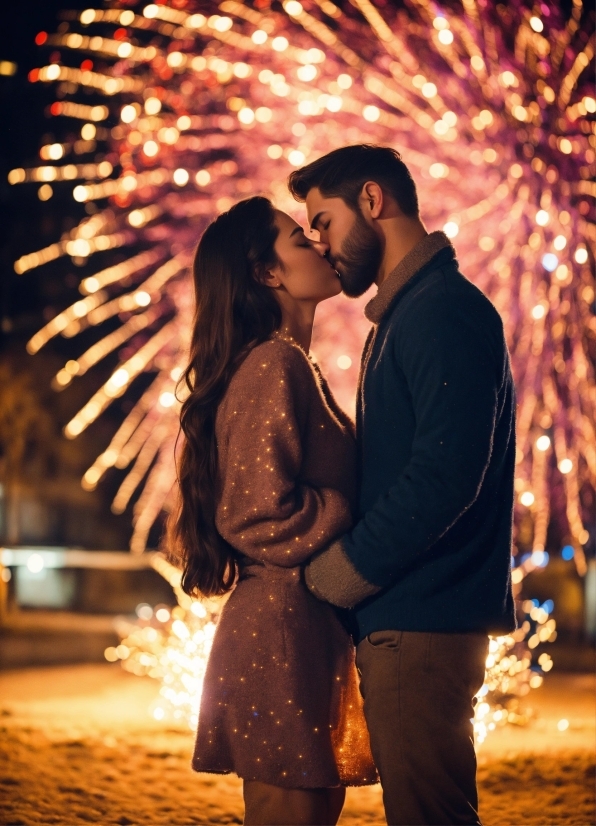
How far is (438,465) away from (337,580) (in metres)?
0.40

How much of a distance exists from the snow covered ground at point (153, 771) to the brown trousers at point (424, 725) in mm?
2721

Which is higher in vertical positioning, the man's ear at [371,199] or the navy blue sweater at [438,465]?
the man's ear at [371,199]

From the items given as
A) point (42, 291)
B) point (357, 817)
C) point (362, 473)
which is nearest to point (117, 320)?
point (42, 291)

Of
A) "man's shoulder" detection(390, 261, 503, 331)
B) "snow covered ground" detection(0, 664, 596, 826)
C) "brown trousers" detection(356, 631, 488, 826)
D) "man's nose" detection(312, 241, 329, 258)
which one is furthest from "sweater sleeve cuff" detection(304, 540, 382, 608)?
"snow covered ground" detection(0, 664, 596, 826)

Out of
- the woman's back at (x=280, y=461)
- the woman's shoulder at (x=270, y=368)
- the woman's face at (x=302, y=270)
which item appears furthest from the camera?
the woman's face at (x=302, y=270)

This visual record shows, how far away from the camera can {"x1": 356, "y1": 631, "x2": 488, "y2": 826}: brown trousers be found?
7.98ft

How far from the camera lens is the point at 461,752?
2.47m

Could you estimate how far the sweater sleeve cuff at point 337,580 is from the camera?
99.6 inches

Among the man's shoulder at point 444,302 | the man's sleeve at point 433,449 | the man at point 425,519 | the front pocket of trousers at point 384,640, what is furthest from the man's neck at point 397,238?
the front pocket of trousers at point 384,640

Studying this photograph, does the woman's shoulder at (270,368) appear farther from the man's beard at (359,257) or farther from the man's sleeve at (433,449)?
the man's sleeve at (433,449)

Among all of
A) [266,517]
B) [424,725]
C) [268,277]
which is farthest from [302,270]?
[424,725]

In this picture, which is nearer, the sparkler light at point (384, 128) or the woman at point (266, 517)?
the woman at point (266, 517)

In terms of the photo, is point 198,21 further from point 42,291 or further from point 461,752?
point 42,291

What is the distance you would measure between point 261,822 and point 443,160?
4559mm
